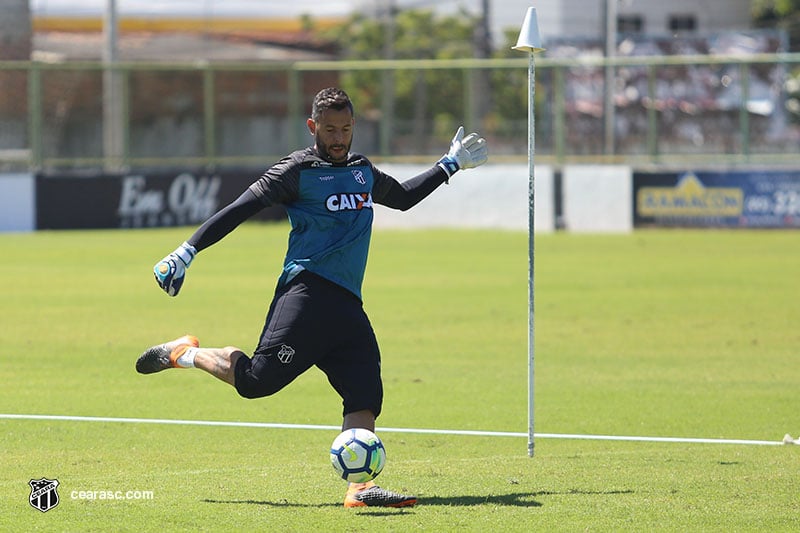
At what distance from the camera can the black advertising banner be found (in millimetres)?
28516

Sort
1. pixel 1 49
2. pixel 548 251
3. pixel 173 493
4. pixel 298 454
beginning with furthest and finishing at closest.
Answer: pixel 1 49 → pixel 548 251 → pixel 298 454 → pixel 173 493

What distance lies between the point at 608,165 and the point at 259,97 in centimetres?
969

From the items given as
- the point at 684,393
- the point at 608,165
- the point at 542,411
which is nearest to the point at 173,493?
the point at 542,411

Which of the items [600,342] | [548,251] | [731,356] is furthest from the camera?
[548,251]

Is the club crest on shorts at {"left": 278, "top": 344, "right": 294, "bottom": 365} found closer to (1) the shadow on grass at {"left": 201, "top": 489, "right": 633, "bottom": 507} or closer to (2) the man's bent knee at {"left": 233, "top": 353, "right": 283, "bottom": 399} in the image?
(2) the man's bent knee at {"left": 233, "top": 353, "right": 283, "bottom": 399}

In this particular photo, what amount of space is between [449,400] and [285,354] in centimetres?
396

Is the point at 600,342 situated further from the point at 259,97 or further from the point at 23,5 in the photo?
the point at 23,5

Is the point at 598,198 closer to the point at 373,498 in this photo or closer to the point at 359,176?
the point at 359,176

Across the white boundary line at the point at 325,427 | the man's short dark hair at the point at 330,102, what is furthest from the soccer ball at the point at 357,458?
the white boundary line at the point at 325,427

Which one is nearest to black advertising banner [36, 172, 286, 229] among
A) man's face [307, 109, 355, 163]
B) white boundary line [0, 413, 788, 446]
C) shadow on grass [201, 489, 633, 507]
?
white boundary line [0, 413, 788, 446]

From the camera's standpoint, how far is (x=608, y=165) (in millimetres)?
29625

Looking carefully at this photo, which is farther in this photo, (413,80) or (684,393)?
(413,80)

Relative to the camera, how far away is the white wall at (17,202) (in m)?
28.0

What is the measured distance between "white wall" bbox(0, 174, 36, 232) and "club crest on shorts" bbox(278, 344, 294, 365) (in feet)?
72.3
